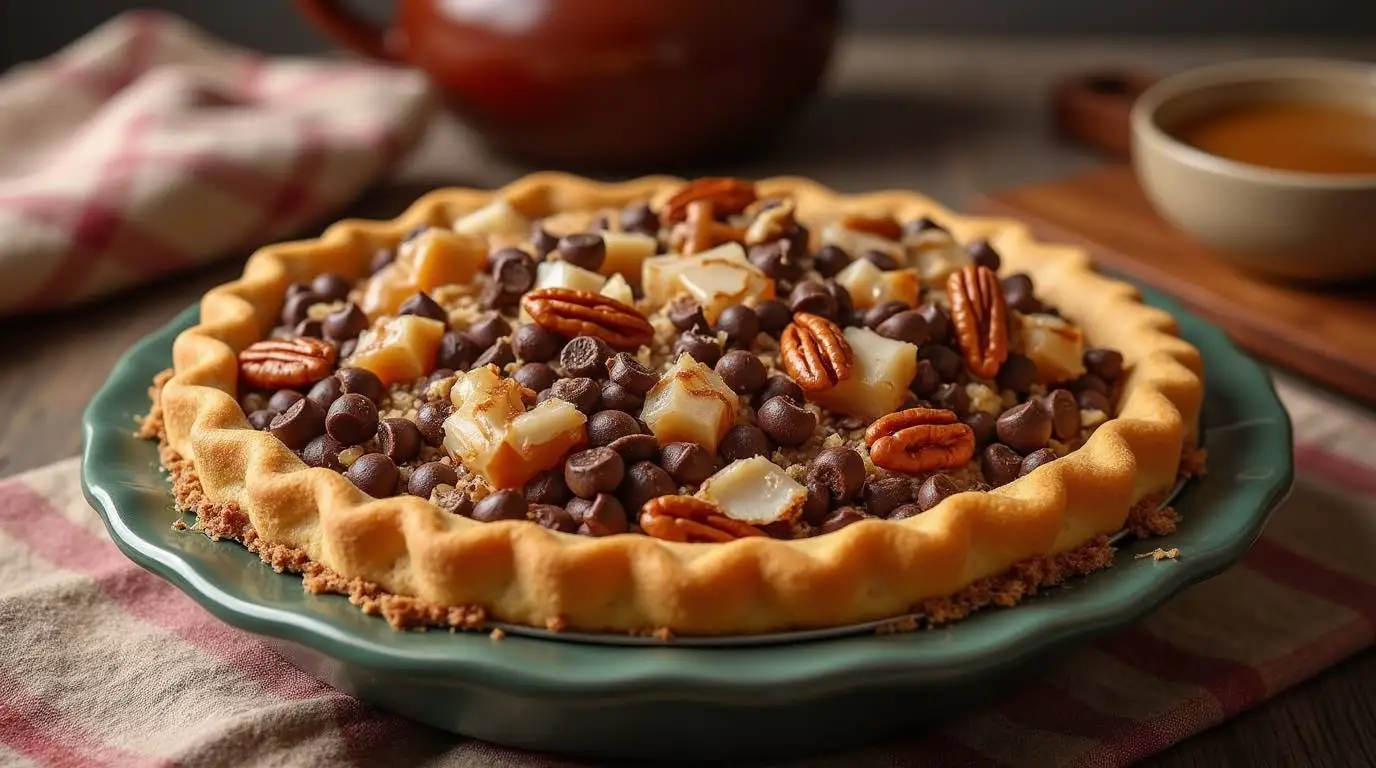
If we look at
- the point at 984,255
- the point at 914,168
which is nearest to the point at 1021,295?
the point at 984,255

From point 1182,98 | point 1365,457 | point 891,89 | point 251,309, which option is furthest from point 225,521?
point 891,89

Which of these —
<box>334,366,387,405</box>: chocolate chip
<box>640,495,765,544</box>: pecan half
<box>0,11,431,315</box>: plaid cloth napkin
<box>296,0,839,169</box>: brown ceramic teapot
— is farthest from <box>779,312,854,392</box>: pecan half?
<box>0,11,431,315</box>: plaid cloth napkin

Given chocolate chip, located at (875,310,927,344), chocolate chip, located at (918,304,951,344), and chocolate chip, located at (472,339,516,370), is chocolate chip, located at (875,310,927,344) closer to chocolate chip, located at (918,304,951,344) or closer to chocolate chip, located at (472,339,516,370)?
chocolate chip, located at (918,304,951,344)

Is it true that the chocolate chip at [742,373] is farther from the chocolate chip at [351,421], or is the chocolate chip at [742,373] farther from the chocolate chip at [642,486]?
the chocolate chip at [351,421]

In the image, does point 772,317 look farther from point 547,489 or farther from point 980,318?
point 547,489

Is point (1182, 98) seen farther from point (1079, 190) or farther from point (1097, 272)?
point (1097, 272)

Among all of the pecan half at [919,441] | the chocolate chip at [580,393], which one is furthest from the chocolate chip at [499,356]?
the pecan half at [919,441]
